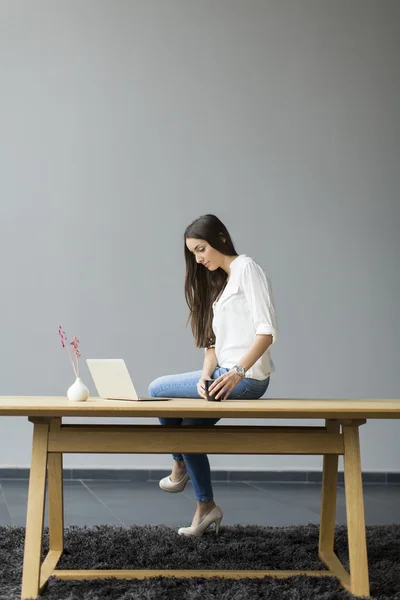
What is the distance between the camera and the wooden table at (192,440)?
2.31m

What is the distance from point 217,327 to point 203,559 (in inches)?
A: 34.4

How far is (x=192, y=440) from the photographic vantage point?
2.50 metres

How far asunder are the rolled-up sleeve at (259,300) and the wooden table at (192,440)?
44 cm

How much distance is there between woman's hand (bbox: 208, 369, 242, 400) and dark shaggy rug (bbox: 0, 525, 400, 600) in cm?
59

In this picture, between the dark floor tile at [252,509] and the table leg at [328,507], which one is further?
the dark floor tile at [252,509]

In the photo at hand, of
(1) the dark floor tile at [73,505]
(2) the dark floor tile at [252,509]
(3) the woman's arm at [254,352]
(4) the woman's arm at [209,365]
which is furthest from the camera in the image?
(2) the dark floor tile at [252,509]

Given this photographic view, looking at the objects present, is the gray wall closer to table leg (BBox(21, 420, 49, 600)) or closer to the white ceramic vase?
the white ceramic vase

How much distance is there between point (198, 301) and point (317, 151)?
2415 mm

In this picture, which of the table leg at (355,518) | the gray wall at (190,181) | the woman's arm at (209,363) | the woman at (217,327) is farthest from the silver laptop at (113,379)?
the gray wall at (190,181)

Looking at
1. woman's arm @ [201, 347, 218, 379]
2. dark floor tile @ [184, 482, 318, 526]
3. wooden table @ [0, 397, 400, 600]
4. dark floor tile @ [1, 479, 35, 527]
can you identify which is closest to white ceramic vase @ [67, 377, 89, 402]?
wooden table @ [0, 397, 400, 600]

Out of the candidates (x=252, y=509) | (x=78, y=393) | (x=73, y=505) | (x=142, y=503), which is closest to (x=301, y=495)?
(x=252, y=509)

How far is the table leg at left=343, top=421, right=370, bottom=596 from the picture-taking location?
2422 mm

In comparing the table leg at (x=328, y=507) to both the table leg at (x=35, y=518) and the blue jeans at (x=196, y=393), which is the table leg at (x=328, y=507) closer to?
the blue jeans at (x=196, y=393)

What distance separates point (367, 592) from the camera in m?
2.41
